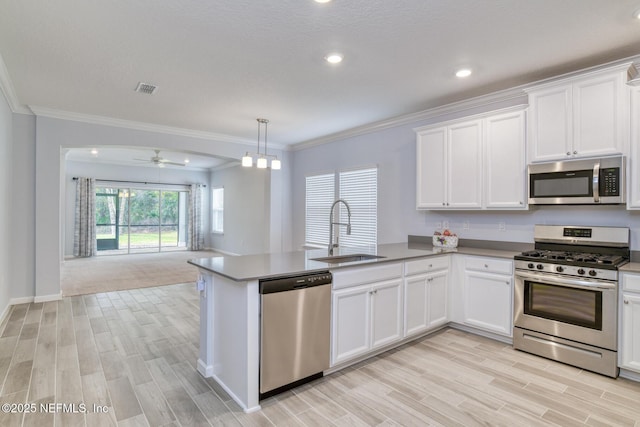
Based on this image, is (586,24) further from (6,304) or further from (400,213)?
(6,304)

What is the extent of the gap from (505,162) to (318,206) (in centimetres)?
355

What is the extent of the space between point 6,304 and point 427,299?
531 centimetres

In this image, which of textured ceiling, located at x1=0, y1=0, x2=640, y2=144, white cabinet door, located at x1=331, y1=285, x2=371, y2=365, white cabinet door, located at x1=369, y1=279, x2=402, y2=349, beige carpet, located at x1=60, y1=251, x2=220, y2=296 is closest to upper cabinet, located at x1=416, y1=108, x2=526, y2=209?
textured ceiling, located at x1=0, y1=0, x2=640, y2=144

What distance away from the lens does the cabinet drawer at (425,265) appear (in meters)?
3.26

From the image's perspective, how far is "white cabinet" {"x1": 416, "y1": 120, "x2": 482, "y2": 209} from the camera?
12.3 feet

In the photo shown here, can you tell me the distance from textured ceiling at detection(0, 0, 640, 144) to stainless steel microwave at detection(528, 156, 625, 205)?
0.97 metres

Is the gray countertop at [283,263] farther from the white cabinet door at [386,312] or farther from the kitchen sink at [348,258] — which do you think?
the white cabinet door at [386,312]

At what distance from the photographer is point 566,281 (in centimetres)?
287

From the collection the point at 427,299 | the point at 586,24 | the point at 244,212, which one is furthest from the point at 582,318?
the point at 244,212

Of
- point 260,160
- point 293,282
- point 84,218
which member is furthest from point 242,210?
point 293,282

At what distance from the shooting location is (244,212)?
30.2ft

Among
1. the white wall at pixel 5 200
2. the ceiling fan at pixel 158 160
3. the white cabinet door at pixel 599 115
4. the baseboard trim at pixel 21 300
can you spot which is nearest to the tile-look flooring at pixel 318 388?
the white wall at pixel 5 200

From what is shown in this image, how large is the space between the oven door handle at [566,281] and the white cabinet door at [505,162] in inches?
28.4

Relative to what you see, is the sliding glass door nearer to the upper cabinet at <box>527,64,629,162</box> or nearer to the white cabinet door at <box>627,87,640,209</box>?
the upper cabinet at <box>527,64,629,162</box>
